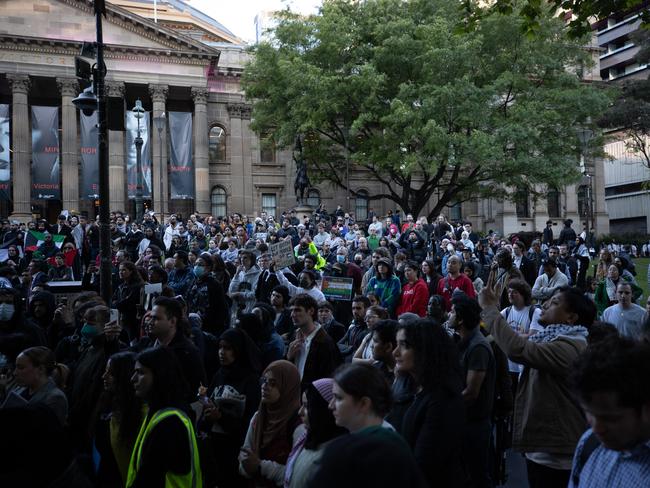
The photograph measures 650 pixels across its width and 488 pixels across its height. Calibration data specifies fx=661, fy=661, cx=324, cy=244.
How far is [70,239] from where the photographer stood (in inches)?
732

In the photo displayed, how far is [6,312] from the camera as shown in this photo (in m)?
7.30

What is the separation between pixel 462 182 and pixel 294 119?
942 centimetres

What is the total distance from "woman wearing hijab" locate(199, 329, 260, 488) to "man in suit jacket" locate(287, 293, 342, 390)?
0.85m

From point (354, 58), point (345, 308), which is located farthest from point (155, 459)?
point (354, 58)

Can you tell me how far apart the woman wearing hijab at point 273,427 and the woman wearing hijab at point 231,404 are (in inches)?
20.6

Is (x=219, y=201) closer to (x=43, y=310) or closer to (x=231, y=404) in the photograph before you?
(x=43, y=310)

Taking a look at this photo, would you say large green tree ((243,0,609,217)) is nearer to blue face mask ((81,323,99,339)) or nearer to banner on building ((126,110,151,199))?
banner on building ((126,110,151,199))

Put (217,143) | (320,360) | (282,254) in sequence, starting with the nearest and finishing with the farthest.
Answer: (320,360) → (282,254) → (217,143)

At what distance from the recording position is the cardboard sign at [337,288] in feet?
39.3

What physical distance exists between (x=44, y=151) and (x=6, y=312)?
34121 millimetres

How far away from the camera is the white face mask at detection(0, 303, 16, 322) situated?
23.8ft

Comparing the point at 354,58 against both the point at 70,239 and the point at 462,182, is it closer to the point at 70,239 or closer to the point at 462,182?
the point at 462,182

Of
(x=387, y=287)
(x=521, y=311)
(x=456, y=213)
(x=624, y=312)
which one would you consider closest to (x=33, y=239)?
(x=387, y=287)

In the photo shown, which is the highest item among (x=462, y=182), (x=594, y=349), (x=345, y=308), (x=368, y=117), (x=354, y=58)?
(x=354, y=58)
